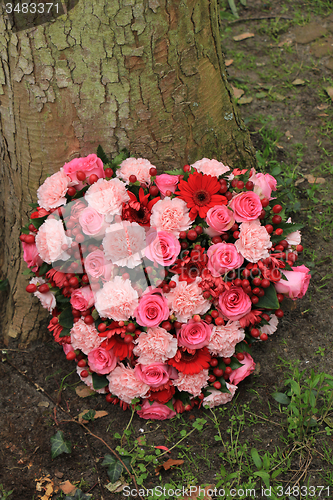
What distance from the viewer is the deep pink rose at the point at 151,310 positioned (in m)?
1.98

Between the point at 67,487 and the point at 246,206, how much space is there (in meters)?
1.77

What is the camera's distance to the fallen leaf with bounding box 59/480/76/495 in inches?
80.0

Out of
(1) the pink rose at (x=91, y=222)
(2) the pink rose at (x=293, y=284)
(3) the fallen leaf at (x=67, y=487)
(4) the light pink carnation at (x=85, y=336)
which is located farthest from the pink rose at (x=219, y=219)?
(3) the fallen leaf at (x=67, y=487)

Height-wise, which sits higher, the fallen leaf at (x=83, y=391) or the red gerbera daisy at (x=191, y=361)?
the red gerbera daisy at (x=191, y=361)

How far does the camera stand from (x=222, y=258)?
2.02 meters

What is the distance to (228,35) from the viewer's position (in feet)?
14.3

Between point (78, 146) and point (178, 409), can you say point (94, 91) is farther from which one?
point (178, 409)

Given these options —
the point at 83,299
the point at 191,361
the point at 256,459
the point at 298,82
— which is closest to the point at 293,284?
the point at 191,361

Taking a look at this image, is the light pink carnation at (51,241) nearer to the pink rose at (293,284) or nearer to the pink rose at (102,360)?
the pink rose at (102,360)

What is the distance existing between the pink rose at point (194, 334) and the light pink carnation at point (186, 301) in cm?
4

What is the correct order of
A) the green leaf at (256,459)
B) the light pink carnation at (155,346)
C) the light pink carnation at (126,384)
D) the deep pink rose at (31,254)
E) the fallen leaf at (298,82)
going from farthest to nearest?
the fallen leaf at (298,82) < the deep pink rose at (31,254) < the light pink carnation at (126,384) < the light pink carnation at (155,346) < the green leaf at (256,459)

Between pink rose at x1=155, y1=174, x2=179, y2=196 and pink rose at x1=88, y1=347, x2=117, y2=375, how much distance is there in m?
0.95

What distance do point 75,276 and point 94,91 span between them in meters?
1.01

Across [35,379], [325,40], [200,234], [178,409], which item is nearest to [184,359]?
[178,409]
